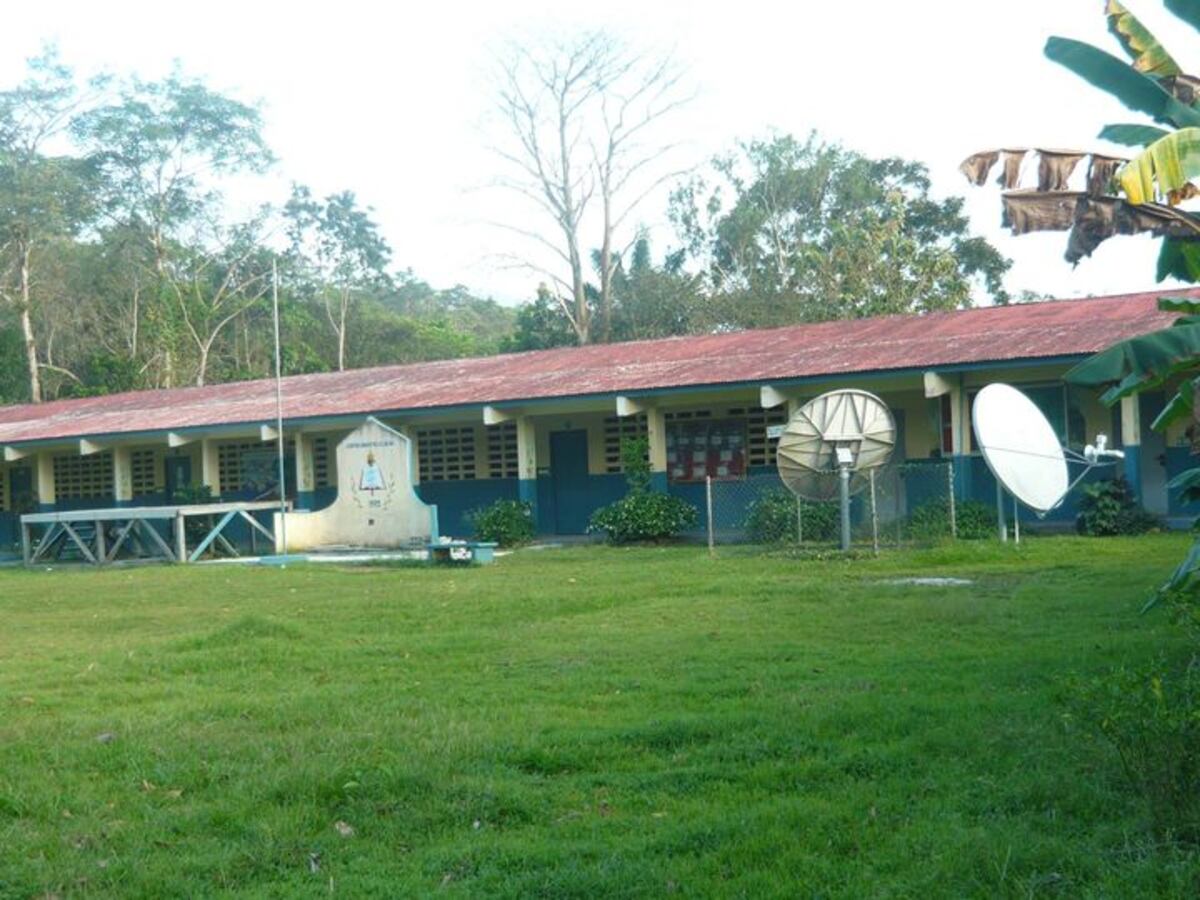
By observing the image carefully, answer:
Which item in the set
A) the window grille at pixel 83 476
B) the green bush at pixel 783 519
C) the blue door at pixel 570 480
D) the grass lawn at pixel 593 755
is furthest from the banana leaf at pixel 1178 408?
the window grille at pixel 83 476

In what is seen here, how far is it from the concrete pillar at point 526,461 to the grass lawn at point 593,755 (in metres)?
11.6

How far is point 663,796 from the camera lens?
245 inches

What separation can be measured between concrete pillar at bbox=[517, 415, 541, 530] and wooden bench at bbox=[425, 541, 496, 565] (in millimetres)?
3962

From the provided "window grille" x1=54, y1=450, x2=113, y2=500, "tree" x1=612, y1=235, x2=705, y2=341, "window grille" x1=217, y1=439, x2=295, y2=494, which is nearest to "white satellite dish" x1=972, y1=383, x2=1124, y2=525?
"window grille" x1=217, y1=439, x2=295, y2=494

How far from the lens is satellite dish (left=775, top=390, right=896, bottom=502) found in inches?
737

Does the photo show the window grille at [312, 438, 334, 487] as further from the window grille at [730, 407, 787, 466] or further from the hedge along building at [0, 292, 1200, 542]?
the window grille at [730, 407, 787, 466]

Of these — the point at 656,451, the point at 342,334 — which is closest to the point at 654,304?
the point at 342,334

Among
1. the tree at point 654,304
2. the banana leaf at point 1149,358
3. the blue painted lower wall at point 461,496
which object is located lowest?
the blue painted lower wall at point 461,496

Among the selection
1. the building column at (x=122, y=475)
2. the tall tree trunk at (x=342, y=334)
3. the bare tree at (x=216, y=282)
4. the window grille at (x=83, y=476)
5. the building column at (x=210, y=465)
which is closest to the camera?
the building column at (x=210, y=465)

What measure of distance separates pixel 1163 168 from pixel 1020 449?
391 inches

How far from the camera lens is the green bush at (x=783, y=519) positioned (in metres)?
20.3

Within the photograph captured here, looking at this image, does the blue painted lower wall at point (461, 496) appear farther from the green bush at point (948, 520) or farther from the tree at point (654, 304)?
the tree at point (654, 304)

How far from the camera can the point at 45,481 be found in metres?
31.7

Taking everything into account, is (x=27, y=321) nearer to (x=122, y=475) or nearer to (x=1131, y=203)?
(x=122, y=475)
